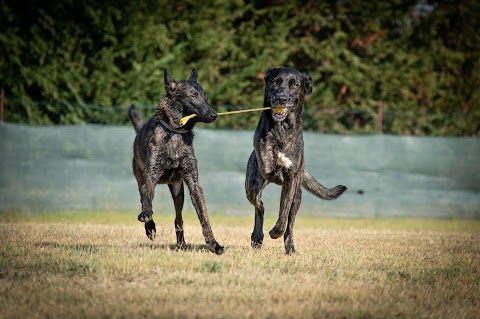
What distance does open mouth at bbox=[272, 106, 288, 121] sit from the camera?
7.87 metres

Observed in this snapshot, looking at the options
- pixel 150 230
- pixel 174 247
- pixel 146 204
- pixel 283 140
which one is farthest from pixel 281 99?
pixel 150 230

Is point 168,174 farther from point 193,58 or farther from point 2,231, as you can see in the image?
point 193,58

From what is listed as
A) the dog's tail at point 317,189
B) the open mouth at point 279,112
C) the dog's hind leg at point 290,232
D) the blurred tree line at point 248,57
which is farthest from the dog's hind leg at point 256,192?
the blurred tree line at point 248,57

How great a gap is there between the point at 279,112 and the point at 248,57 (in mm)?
9835

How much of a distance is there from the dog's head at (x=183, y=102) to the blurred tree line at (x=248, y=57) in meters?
6.94

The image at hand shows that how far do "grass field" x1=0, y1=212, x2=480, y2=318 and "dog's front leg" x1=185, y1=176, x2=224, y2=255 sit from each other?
152mm

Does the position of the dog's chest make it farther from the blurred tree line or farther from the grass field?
the blurred tree line

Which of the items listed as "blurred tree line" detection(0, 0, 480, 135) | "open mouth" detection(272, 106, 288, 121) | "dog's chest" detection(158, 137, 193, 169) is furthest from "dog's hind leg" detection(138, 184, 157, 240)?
"blurred tree line" detection(0, 0, 480, 135)

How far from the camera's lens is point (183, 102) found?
7809 mm

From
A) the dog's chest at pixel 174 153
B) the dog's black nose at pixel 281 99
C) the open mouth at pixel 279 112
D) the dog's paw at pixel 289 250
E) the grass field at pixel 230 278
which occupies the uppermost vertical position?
the dog's black nose at pixel 281 99

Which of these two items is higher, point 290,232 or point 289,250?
point 290,232

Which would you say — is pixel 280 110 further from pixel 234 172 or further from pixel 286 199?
pixel 234 172

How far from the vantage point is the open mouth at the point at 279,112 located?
7867 mm

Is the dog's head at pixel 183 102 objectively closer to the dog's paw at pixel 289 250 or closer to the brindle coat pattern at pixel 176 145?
the brindle coat pattern at pixel 176 145
